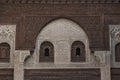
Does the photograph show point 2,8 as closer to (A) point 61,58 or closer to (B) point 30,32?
(B) point 30,32

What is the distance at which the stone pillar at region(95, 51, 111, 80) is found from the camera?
8617mm

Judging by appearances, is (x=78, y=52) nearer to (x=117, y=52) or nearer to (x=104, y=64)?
(x=104, y=64)

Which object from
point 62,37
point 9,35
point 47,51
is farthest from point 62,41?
point 9,35

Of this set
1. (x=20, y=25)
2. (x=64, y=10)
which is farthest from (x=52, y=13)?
(x=20, y=25)

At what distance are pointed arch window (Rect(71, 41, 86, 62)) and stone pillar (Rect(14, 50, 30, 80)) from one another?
1.31 m

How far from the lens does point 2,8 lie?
907 centimetres

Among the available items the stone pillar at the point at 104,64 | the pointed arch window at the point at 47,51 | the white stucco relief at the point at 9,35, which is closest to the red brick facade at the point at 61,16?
the white stucco relief at the point at 9,35

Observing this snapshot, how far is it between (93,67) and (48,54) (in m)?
1.36

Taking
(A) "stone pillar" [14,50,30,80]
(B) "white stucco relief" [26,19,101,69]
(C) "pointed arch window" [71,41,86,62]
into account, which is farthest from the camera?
(C) "pointed arch window" [71,41,86,62]

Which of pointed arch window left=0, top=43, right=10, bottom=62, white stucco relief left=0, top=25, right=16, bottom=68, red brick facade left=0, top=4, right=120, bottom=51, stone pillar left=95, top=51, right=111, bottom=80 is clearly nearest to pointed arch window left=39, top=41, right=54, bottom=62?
red brick facade left=0, top=4, right=120, bottom=51

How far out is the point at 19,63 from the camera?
340 inches

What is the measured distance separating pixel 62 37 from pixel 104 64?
1.44 meters

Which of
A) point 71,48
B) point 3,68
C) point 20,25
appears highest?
point 20,25

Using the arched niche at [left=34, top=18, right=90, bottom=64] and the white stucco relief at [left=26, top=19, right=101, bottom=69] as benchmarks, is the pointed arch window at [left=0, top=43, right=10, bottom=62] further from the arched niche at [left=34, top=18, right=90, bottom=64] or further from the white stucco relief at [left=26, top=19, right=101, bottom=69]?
the arched niche at [left=34, top=18, right=90, bottom=64]
